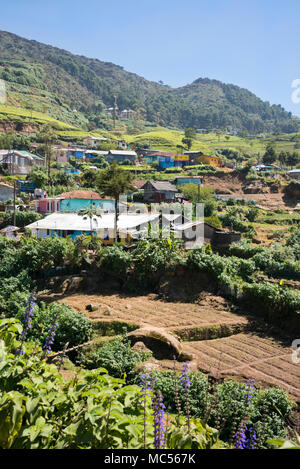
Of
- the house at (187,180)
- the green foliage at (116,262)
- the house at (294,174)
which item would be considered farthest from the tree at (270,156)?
the green foliage at (116,262)

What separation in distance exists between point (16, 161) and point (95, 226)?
35625 mm

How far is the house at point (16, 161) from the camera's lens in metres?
51.5

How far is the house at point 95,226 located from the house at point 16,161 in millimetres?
30615

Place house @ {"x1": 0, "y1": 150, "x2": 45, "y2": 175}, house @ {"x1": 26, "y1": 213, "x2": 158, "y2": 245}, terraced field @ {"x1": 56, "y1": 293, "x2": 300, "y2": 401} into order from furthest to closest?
house @ {"x1": 0, "y1": 150, "x2": 45, "y2": 175} < house @ {"x1": 26, "y1": 213, "x2": 158, "y2": 245} < terraced field @ {"x1": 56, "y1": 293, "x2": 300, "y2": 401}

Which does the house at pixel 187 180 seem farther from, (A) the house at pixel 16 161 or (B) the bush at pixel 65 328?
(B) the bush at pixel 65 328

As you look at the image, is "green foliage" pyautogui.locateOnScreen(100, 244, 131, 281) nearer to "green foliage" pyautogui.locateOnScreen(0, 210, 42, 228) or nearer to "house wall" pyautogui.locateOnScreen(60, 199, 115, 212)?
"house wall" pyautogui.locateOnScreen(60, 199, 115, 212)

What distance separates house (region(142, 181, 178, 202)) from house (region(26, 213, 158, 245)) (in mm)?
16593

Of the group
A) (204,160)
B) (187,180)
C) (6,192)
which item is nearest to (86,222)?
(6,192)

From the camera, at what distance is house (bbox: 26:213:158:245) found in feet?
73.2

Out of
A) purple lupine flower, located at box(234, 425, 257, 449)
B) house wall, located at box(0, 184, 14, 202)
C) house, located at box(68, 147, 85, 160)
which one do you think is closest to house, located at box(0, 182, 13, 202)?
house wall, located at box(0, 184, 14, 202)

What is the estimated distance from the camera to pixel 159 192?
41094mm

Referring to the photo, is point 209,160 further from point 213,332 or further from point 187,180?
point 213,332

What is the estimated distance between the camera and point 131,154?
2736 inches

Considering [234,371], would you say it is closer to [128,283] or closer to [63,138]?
[128,283]
